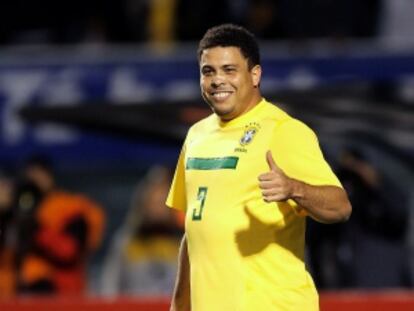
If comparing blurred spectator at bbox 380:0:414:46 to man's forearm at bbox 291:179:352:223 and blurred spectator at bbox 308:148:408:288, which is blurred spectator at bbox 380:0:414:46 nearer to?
blurred spectator at bbox 308:148:408:288

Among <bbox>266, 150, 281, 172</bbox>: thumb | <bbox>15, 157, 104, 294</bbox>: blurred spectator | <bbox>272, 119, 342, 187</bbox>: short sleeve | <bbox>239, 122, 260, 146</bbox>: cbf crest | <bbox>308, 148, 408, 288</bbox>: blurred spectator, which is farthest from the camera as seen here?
<bbox>15, 157, 104, 294</bbox>: blurred spectator

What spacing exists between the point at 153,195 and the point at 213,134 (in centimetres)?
476

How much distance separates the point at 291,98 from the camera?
12.0 meters

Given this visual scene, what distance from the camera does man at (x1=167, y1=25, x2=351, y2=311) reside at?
576 cm

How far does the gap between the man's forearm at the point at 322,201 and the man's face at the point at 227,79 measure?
0.52 meters

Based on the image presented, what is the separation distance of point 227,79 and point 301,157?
428 millimetres

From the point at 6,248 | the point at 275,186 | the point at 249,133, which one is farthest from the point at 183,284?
the point at 6,248

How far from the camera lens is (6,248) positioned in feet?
36.3

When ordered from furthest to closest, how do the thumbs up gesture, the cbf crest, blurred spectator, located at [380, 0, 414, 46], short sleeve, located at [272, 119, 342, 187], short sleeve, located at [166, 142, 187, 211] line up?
1. blurred spectator, located at [380, 0, 414, 46]
2. short sleeve, located at [166, 142, 187, 211]
3. the cbf crest
4. short sleeve, located at [272, 119, 342, 187]
5. the thumbs up gesture

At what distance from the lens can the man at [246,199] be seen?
5.76 meters

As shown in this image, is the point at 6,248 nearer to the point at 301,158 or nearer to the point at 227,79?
the point at 227,79

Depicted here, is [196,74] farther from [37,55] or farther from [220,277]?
[220,277]

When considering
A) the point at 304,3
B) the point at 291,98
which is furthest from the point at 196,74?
the point at 304,3

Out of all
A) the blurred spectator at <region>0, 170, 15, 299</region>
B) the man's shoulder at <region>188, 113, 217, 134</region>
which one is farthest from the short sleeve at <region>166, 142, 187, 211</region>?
the blurred spectator at <region>0, 170, 15, 299</region>
